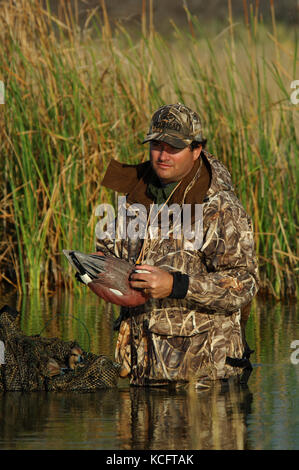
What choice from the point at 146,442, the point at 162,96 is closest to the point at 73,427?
the point at 146,442

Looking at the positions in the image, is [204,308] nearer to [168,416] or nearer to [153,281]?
[153,281]

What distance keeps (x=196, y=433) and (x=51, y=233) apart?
5571mm

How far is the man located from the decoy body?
0.16 meters

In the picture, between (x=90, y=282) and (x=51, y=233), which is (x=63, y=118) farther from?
(x=90, y=282)

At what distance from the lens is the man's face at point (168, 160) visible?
6297 mm

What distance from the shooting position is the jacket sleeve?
615 centimetres

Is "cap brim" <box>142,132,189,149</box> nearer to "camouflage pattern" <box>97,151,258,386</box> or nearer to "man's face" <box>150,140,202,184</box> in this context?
"man's face" <box>150,140,202,184</box>

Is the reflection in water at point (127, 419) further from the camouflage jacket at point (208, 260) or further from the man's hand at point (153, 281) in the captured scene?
the man's hand at point (153, 281)

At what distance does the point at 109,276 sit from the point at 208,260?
59cm

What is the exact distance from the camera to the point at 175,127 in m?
6.29

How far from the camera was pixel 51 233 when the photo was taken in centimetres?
1084

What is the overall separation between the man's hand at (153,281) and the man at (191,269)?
6.6 inches

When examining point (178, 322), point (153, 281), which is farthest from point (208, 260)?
point (153, 281)

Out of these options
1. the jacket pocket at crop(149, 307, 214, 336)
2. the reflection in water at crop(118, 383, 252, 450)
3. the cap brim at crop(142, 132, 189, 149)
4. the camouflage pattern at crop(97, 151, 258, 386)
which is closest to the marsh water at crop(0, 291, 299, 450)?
the reflection in water at crop(118, 383, 252, 450)
